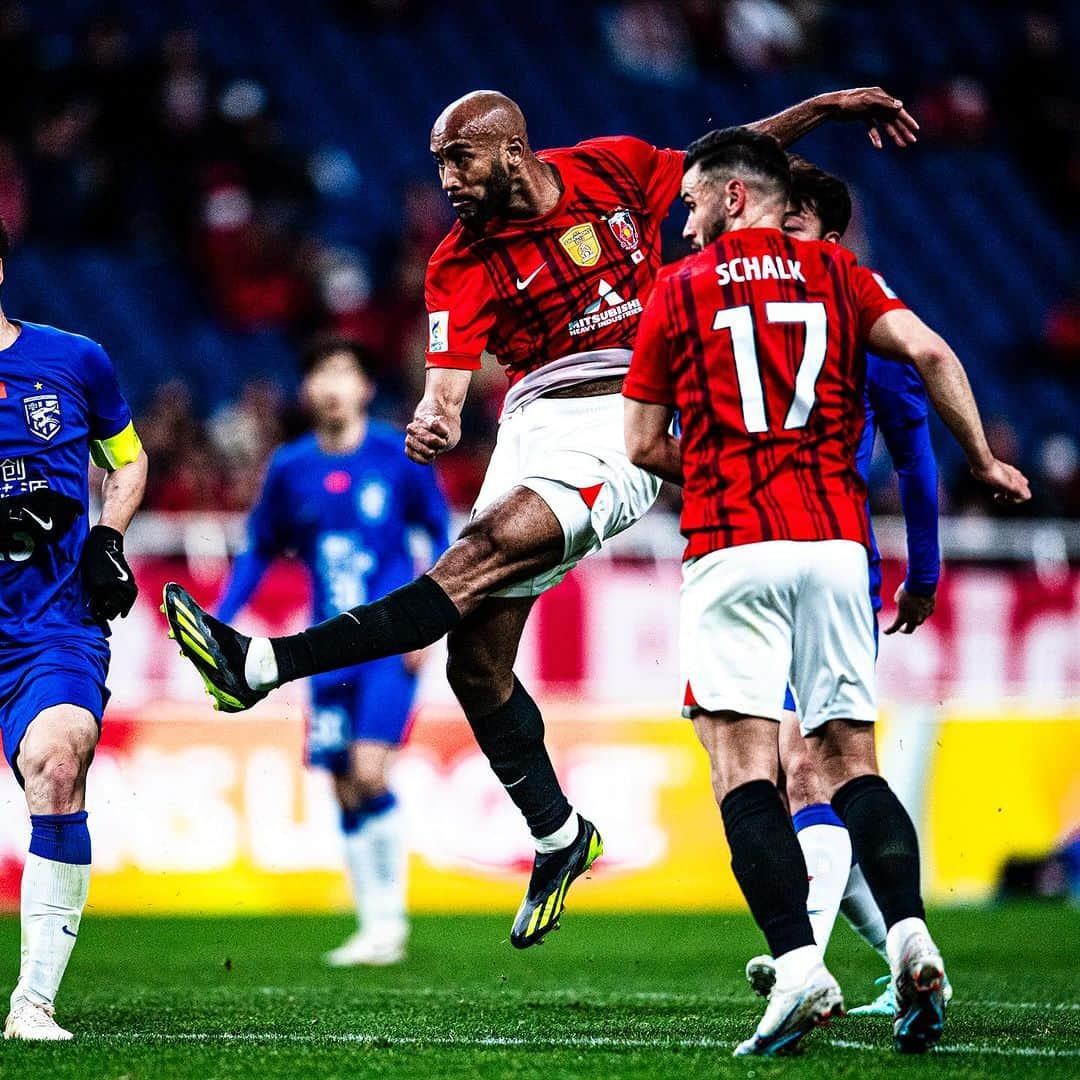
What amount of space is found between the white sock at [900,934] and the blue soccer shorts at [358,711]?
4.33 meters

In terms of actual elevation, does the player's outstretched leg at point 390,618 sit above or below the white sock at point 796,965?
above

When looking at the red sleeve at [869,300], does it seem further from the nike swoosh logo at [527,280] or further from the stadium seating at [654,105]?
the stadium seating at [654,105]

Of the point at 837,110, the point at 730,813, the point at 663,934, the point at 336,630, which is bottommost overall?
the point at 663,934

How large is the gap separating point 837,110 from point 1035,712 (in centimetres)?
601

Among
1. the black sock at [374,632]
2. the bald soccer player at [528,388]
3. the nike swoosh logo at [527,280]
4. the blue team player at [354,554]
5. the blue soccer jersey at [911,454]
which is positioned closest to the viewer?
the black sock at [374,632]

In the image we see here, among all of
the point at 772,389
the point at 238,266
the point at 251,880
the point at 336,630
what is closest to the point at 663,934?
the point at 251,880

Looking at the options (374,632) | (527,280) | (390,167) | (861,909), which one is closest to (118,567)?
(374,632)

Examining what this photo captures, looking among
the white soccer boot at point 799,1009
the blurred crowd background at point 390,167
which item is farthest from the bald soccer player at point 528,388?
the blurred crowd background at point 390,167

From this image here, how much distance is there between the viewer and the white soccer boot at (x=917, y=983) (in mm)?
4668

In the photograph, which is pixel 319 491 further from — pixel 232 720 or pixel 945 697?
pixel 945 697

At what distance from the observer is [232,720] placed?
10.7 metres

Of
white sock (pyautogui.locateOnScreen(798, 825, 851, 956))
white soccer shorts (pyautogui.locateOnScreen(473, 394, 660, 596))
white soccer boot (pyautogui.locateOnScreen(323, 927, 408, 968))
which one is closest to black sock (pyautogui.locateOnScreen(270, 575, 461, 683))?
white soccer shorts (pyautogui.locateOnScreen(473, 394, 660, 596))

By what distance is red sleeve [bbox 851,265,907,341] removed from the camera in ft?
16.2

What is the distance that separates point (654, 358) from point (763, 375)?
0.31m
